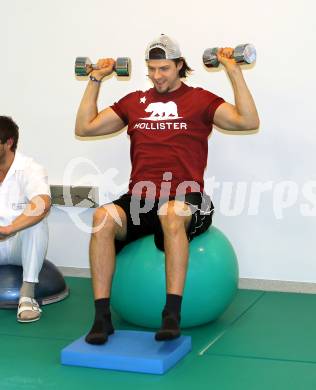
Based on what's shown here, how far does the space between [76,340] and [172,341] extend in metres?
0.46

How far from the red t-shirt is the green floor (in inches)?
29.9

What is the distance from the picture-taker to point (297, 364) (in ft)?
10.1

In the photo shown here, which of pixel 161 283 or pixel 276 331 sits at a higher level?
pixel 161 283

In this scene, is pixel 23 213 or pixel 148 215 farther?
pixel 23 213

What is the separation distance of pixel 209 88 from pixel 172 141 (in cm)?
86

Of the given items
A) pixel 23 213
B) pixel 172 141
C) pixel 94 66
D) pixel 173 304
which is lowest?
pixel 173 304

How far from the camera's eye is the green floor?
2.88m

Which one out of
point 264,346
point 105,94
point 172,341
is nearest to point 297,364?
point 264,346

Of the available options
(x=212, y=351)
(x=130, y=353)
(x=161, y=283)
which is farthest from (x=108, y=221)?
(x=212, y=351)

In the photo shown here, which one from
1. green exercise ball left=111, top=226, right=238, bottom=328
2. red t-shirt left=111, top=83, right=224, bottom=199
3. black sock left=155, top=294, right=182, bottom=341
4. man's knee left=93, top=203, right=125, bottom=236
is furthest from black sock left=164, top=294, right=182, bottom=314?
red t-shirt left=111, top=83, right=224, bottom=199

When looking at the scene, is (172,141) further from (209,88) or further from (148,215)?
(209,88)

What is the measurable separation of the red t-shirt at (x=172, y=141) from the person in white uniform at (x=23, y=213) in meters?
0.57

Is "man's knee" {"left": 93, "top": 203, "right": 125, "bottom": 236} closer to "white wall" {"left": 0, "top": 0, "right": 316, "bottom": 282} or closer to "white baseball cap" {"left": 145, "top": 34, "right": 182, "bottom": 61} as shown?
"white baseball cap" {"left": 145, "top": 34, "right": 182, "bottom": 61}

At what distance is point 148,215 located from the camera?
11.5ft
